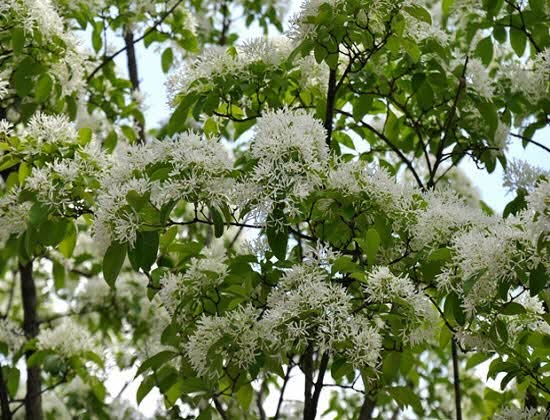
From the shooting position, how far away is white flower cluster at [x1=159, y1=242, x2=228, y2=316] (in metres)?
2.37

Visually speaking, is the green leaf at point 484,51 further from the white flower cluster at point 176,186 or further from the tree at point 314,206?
the white flower cluster at point 176,186

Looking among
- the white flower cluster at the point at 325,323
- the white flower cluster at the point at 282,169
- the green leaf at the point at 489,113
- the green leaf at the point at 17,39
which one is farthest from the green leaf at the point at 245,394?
the green leaf at the point at 17,39

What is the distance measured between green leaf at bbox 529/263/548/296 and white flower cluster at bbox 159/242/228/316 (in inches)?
31.2

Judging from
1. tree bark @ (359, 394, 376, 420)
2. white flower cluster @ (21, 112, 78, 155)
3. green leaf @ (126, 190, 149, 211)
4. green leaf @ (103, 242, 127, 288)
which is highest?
white flower cluster @ (21, 112, 78, 155)

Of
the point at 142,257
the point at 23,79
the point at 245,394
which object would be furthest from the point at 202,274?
the point at 23,79

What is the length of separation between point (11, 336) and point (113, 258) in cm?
207

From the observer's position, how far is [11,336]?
4.09 metres

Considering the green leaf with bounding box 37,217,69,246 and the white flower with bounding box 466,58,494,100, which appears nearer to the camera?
the green leaf with bounding box 37,217,69,246

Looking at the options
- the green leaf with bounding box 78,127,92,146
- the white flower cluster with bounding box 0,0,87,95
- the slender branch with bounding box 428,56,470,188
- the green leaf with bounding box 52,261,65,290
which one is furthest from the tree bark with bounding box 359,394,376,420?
the green leaf with bounding box 52,261,65,290

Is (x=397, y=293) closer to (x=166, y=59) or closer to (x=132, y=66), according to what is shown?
(x=166, y=59)

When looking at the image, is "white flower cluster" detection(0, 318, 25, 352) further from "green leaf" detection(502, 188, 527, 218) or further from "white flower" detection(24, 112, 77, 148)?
"green leaf" detection(502, 188, 527, 218)

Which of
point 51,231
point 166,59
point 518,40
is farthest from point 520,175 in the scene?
point 166,59

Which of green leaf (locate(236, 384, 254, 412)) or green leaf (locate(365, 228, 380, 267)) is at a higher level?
green leaf (locate(365, 228, 380, 267))

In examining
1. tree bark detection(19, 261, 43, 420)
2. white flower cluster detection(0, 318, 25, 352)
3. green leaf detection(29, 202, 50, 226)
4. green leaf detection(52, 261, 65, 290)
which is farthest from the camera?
green leaf detection(52, 261, 65, 290)
